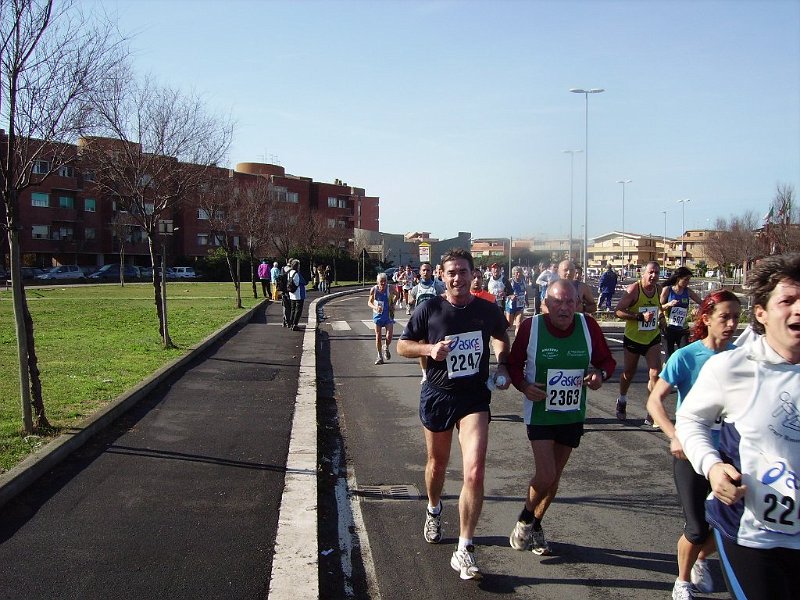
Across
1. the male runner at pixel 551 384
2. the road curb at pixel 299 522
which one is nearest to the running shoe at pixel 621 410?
the road curb at pixel 299 522

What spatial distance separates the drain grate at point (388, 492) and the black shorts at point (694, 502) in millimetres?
2380

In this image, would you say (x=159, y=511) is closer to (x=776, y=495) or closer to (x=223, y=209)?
(x=776, y=495)

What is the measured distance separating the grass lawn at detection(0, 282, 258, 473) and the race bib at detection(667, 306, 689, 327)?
675 cm

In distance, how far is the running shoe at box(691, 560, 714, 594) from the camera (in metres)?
4.14

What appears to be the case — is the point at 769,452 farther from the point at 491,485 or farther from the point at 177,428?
the point at 177,428

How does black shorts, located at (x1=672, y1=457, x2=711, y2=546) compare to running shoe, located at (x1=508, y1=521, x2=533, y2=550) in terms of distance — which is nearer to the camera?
black shorts, located at (x1=672, y1=457, x2=711, y2=546)

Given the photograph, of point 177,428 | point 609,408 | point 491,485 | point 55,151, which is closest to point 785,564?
point 491,485

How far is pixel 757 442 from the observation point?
2.57m

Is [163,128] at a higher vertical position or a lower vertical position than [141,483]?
higher

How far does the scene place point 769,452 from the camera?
8.34 ft

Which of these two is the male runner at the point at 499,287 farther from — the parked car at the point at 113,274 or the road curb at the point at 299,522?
the parked car at the point at 113,274

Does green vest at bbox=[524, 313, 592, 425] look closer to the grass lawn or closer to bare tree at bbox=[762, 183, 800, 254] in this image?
the grass lawn

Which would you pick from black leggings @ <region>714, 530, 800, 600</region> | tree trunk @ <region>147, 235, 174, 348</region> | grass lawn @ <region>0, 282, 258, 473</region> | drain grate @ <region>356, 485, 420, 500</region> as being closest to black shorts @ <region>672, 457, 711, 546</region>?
black leggings @ <region>714, 530, 800, 600</region>

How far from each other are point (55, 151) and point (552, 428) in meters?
6.42
